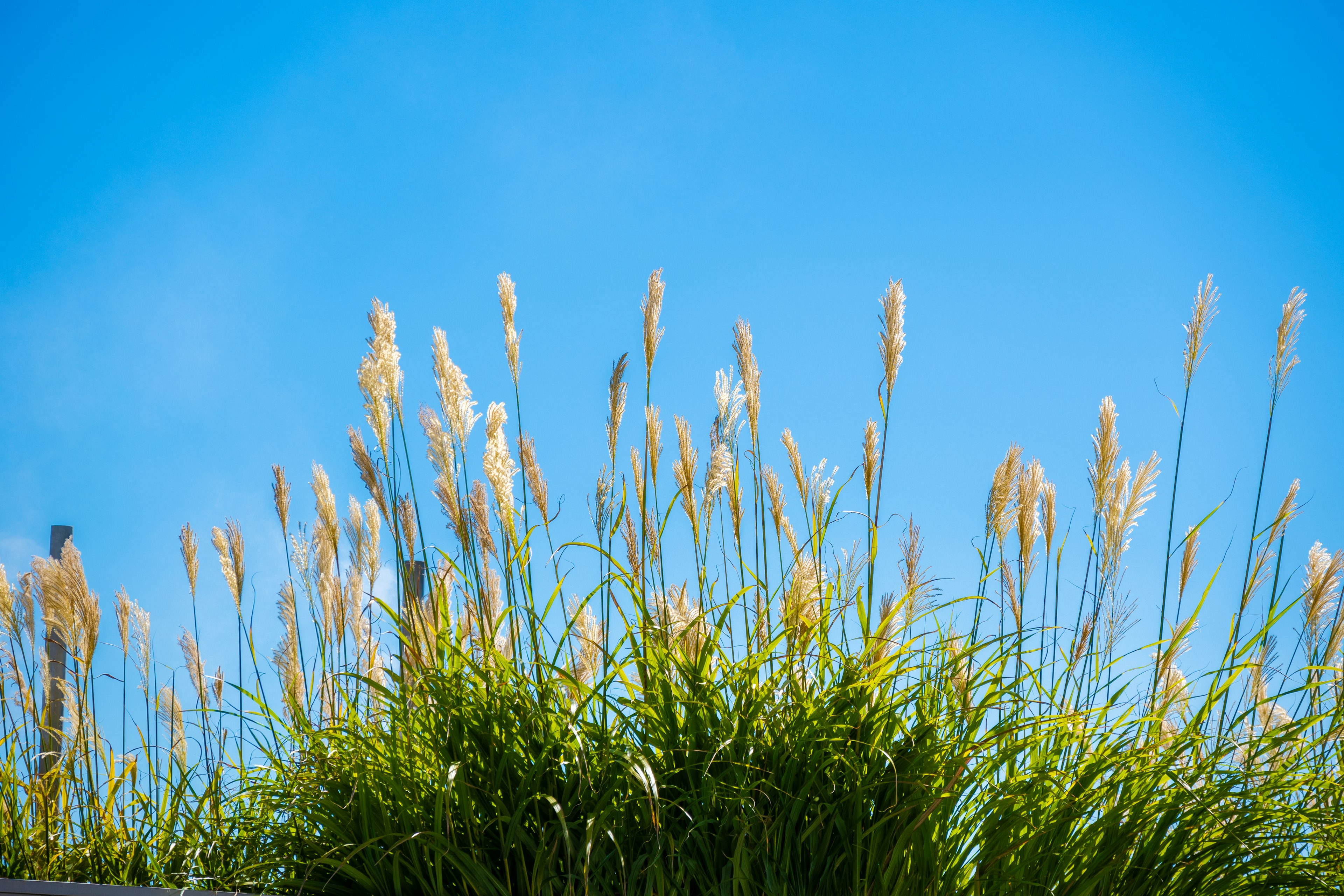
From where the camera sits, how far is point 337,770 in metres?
1.82

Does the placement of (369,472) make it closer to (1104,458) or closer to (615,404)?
(615,404)

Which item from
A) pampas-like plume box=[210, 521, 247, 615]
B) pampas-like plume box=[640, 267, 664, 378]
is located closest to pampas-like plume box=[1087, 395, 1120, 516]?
pampas-like plume box=[640, 267, 664, 378]

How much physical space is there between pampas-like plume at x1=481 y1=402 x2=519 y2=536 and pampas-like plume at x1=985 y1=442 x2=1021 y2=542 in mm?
1095

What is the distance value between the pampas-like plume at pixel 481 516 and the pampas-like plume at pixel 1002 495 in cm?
115

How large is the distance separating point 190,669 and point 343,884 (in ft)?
3.66

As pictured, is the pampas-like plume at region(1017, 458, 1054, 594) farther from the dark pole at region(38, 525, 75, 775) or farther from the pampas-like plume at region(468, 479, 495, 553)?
the dark pole at region(38, 525, 75, 775)

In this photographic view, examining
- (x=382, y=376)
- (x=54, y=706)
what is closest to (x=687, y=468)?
(x=382, y=376)

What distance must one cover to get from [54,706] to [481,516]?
80.1 inches

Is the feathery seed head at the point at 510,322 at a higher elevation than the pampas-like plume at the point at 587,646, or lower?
higher

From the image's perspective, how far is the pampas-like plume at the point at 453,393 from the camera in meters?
1.87

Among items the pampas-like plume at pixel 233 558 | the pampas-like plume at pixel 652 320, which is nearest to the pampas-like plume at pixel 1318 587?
the pampas-like plume at pixel 652 320

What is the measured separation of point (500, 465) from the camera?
1766 mm

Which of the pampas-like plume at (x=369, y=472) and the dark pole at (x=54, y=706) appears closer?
the pampas-like plume at (x=369, y=472)

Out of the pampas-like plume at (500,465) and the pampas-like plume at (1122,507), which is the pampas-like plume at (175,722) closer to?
the pampas-like plume at (500,465)
